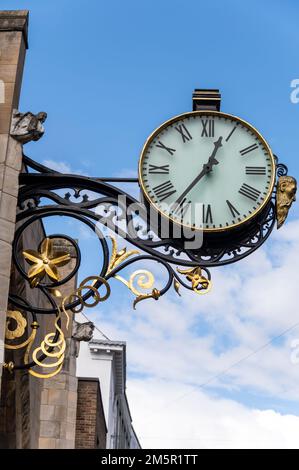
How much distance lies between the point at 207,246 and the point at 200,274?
378 mm

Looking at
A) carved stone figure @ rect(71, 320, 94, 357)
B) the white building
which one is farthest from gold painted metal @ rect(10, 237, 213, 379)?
the white building

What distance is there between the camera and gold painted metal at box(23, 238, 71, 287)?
10.3 m

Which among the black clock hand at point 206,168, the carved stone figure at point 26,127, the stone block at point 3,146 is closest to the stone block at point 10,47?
the carved stone figure at point 26,127

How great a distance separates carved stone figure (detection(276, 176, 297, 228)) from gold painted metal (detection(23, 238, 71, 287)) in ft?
7.63

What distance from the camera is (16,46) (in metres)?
11.0

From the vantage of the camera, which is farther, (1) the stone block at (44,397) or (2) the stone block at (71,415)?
(2) the stone block at (71,415)

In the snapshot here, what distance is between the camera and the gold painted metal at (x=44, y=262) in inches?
407

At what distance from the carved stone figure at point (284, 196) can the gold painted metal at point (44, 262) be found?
2327 millimetres

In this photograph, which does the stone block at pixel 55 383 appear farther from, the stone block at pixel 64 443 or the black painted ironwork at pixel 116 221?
the black painted ironwork at pixel 116 221

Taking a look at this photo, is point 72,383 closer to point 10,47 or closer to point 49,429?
point 49,429
